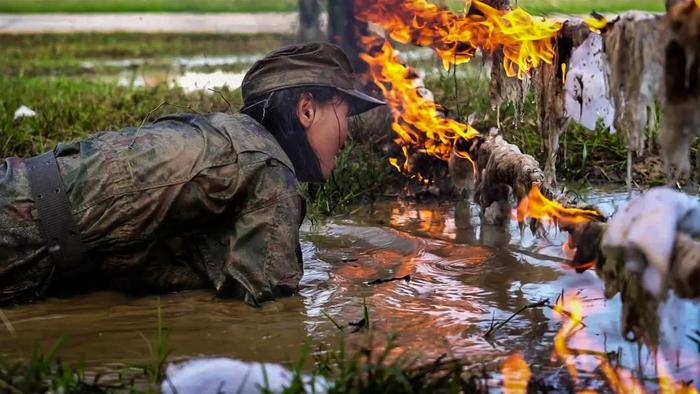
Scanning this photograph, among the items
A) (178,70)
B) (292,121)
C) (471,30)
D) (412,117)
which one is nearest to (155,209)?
(292,121)

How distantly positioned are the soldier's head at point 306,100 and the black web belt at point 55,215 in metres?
0.95

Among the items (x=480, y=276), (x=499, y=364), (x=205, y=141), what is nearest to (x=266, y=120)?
(x=205, y=141)

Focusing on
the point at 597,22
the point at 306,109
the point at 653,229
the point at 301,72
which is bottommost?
the point at 653,229

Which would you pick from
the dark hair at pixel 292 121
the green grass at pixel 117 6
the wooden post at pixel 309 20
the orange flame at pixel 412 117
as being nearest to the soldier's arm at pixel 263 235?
the dark hair at pixel 292 121

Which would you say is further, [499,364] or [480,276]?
[480,276]

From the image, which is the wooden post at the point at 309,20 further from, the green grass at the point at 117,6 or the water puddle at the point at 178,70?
the green grass at the point at 117,6

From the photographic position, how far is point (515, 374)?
371 cm

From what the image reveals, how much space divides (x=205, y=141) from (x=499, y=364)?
1.63 m

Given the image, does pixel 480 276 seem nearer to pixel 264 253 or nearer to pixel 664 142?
pixel 264 253

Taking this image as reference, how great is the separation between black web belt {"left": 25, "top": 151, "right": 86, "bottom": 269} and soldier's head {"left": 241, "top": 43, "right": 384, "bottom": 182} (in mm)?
955

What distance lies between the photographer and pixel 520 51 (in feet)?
17.6

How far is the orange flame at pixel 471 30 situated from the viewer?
516cm

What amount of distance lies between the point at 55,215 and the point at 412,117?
9.12 ft

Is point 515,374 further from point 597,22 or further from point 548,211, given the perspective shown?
point 597,22
